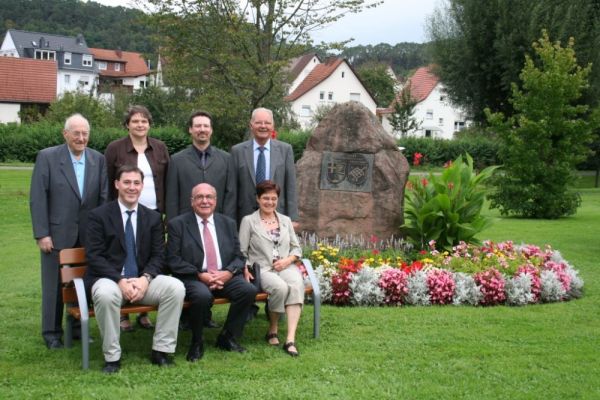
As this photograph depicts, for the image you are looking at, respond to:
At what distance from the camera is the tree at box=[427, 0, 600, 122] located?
2455 centimetres

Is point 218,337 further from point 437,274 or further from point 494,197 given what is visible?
point 494,197

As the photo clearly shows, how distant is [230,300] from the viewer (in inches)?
227

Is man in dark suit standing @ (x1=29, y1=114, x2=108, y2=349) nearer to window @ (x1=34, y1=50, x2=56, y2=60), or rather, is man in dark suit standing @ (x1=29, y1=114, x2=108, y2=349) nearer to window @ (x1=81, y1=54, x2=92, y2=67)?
window @ (x1=34, y1=50, x2=56, y2=60)

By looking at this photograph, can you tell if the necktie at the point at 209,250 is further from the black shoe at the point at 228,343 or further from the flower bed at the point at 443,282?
the flower bed at the point at 443,282

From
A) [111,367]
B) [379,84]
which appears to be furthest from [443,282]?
[379,84]

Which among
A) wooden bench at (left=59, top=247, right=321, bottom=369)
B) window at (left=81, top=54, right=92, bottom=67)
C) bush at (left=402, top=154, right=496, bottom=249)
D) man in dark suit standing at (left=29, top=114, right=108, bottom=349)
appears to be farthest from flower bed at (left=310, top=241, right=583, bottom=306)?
window at (left=81, top=54, right=92, bottom=67)

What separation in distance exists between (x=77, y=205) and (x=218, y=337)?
5.05 feet

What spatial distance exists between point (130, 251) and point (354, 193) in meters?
4.32

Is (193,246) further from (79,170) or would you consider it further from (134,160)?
(79,170)

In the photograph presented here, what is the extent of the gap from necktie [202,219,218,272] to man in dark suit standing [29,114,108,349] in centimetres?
88

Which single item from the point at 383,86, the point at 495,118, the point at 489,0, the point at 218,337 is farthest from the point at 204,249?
the point at 383,86

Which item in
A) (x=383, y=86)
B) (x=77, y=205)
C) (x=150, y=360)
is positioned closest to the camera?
(x=150, y=360)

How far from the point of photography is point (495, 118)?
56.4 feet

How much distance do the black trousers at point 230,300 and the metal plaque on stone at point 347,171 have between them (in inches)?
149
